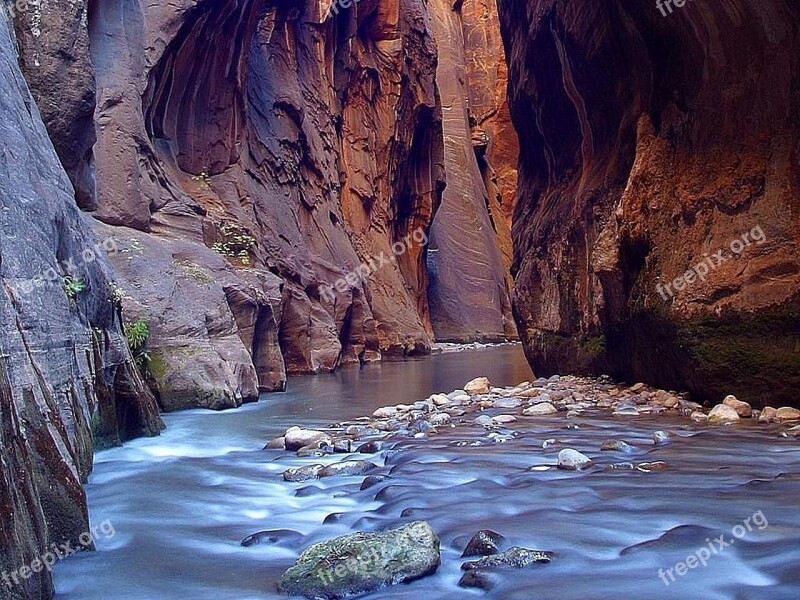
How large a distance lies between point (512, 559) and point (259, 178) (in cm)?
1618

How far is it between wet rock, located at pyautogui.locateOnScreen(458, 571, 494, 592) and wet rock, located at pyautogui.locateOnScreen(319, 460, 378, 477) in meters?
2.04

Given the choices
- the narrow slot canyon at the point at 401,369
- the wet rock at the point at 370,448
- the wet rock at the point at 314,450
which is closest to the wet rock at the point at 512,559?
the narrow slot canyon at the point at 401,369

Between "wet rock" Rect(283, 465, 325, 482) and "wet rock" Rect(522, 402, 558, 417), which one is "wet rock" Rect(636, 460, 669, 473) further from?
"wet rock" Rect(522, 402, 558, 417)

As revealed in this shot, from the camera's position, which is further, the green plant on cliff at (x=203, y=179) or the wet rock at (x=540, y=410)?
the green plant on cliff at (x=203, y=179)

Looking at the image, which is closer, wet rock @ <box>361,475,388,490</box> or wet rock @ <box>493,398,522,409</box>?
wet rock @ <box>361,475,388,490</box>

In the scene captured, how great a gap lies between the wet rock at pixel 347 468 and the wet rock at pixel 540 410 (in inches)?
113

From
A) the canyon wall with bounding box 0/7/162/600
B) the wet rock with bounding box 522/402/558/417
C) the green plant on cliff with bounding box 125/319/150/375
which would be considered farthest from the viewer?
the green plant on cliff with bounding box 125/319/150/375

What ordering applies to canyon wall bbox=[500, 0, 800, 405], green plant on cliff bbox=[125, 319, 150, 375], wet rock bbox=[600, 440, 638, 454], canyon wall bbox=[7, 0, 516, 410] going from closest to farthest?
wet rock bbox=[600, 440, 638, 454] → canyon wall bbox=[500, 0, 800, 405] → green plant on cliff bbox=[125, 319, 150, 375] → canyon wall bbox=[7, 0, 516, 410]

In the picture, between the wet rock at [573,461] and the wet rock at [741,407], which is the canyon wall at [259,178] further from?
the wet rock at [741,407]

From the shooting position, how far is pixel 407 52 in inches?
1164

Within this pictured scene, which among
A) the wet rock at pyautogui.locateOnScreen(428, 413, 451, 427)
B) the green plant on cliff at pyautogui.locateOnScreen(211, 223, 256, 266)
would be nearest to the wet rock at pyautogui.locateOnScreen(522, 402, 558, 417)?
the wet rock at pyautogui.locateOnScreen(428, 413, 451, 427)

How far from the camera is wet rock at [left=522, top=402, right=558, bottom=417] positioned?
7426 mm

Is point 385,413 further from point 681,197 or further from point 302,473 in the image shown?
point 681,197

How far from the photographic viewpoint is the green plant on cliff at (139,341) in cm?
806
